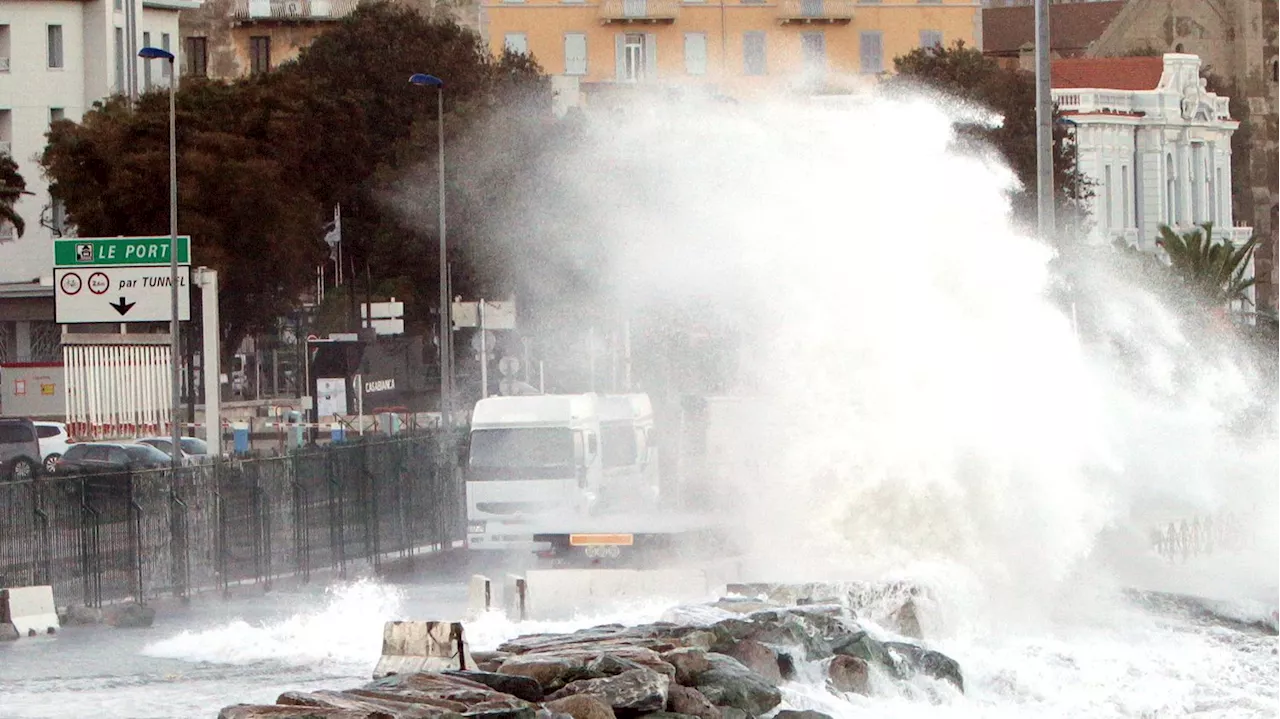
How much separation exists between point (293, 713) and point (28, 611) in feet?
31.4

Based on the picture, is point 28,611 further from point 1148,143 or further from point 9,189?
point 1148,143

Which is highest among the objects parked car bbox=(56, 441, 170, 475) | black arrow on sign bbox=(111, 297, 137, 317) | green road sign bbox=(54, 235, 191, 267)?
green road sign bbox=(54, 235, 191, 267)

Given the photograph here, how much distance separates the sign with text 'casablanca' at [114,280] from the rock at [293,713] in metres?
23.0

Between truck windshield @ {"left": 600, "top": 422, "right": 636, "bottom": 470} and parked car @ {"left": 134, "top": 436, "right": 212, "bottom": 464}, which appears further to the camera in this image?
parked car @ {"left": 134, "top": 436, "right": 212, "bottom": 464}

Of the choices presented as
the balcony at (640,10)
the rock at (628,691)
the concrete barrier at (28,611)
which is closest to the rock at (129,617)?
the concrete barrier at (28,611)

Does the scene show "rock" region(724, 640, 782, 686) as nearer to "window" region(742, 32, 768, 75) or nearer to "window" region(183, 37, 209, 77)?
"window" region(742, 32, 768, 75)

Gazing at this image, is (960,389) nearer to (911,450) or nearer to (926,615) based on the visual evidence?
(911,450)

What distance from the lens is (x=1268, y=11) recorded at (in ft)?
428

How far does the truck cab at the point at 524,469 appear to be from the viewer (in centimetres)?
3133

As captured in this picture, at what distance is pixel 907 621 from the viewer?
2500 cm

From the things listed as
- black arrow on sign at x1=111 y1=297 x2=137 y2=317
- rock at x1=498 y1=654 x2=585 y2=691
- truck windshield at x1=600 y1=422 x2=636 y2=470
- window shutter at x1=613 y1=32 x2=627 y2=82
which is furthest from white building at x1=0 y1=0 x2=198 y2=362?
rock at x1=498 y1=654 x2=585 y2=691

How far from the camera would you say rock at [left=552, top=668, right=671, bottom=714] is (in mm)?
18781

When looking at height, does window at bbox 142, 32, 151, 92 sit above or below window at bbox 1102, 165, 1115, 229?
above

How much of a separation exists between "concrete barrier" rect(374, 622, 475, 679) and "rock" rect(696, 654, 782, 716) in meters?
2.03
